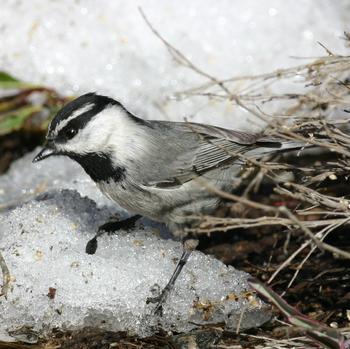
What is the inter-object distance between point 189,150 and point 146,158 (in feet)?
0.73

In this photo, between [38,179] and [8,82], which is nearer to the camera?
[38,179]

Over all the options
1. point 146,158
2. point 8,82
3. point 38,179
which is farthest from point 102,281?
point 8,82

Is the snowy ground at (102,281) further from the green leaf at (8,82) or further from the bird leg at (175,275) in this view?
the green leaf at (8,82)

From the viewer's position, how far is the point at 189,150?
327cm

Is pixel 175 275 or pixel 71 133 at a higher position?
pixel 71 133

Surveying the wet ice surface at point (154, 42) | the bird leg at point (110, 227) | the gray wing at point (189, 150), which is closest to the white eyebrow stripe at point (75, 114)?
the gray wing at point (189, 150)

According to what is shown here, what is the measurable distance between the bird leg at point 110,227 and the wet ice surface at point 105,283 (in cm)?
3

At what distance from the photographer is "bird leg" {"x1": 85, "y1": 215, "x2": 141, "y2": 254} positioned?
313cm

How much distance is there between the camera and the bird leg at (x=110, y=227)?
3131 millimetres

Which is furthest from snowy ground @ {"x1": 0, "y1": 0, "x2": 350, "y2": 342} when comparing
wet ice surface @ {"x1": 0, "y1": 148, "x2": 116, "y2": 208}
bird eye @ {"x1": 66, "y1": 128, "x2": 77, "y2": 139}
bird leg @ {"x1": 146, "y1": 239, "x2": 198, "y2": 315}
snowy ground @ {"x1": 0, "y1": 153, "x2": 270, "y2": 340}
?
bird eye @ {"x1": 66, "y1": 128, "x2": 77, "y2": 139}

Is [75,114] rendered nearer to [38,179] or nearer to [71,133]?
[71,133]

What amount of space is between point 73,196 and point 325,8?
7.46 ft

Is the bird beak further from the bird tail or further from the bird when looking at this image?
the bird tail

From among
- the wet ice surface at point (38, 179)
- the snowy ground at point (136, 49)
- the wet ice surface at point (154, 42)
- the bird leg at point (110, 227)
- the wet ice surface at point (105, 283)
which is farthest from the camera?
the wet ice surface at point (154, 42)
